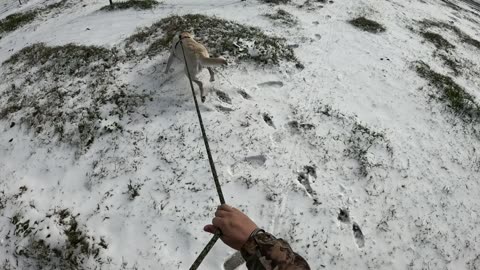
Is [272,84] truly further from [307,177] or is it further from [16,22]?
[16,22]

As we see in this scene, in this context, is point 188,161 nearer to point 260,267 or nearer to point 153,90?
point 153,90

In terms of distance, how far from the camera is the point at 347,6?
653 inches

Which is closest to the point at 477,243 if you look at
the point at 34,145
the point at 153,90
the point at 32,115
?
the point at 153,90

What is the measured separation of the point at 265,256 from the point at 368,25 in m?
14.4

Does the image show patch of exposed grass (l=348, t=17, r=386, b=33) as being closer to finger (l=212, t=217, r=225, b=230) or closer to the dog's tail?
the dog's tail

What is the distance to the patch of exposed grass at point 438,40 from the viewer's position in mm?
14156

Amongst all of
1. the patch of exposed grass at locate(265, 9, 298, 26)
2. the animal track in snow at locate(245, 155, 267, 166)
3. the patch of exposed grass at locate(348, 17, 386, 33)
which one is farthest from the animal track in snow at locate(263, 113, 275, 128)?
the patch of exposed grass at locate(348, 17, 386, 33)

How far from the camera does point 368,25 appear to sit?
14.7m

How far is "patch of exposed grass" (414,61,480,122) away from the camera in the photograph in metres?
10.1

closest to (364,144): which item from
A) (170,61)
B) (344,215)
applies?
(344,215)

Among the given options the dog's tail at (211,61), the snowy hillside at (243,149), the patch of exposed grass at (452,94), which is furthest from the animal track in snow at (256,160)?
the patch of exposed grass at (452,94)

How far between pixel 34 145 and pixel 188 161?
3.94 meters

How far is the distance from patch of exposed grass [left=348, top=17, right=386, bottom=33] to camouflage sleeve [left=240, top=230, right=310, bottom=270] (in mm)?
13722

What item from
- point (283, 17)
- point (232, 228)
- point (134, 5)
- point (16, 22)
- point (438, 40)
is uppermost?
point (232, 228)
